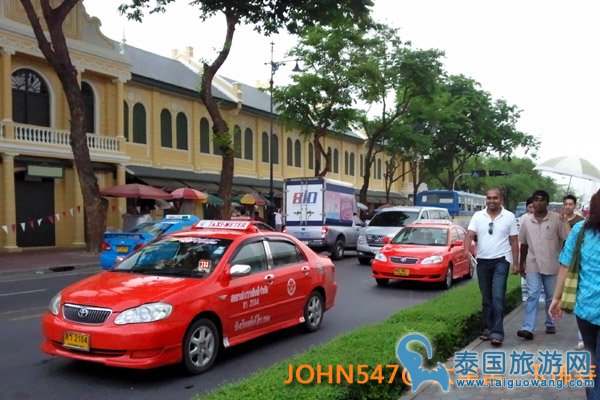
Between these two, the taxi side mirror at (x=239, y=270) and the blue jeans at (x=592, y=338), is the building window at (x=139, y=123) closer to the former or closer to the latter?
the taxi side mirror at (x=239, y=270)

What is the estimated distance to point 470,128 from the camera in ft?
141

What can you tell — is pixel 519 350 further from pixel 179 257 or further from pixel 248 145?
pixel 248 145

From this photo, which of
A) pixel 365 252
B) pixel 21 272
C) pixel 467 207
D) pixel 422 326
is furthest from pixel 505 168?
pixel 422 326

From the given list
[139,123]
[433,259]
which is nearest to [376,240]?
[433,259]

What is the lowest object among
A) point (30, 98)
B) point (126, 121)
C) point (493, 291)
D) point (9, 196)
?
point (493, 291)

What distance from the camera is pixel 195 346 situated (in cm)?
595

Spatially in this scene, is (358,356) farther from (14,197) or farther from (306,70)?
(306,70)

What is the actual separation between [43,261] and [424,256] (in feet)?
42.6

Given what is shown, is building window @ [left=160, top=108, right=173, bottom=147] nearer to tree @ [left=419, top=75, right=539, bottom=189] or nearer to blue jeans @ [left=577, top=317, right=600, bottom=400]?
tree @ [left=419, top=75, right=539, bottom=189]

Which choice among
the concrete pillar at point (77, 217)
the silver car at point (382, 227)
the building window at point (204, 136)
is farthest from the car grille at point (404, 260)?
the building window at point (204, 136)

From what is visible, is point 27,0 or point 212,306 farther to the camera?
point 27,0

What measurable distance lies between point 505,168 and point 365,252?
73583 mm

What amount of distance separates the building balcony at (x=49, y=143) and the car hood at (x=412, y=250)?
1555cm

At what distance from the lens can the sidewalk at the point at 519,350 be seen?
487 centimetres
